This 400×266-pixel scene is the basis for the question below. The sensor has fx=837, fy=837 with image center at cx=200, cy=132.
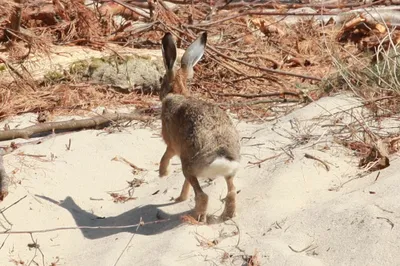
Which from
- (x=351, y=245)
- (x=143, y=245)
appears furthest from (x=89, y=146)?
(x=351, y=245)

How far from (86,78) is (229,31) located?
6.85 ft

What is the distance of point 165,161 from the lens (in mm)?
6160

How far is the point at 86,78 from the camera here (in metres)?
8.27

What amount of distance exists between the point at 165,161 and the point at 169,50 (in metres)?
0.94

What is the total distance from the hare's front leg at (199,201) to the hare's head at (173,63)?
3.95ft

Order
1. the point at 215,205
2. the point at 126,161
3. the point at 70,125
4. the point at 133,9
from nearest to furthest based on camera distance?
the point at 215,205, the point at 126,161, the point at 70,125, the point at 133,9

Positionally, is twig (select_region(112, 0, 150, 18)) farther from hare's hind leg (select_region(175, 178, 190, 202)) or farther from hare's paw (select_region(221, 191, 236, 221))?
hare's paw (select_region(221, 191, 236, 221))

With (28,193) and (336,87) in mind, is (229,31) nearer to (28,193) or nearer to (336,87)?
(336,87)

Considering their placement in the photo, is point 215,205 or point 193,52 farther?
point 193,52

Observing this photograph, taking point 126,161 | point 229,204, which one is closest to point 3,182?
point 126,161

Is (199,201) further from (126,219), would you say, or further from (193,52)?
(193,52)

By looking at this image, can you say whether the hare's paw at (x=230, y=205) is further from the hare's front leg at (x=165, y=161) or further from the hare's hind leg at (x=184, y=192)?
the hare's front leg at (x=165, y=161)

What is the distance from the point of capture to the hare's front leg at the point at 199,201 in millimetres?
5445

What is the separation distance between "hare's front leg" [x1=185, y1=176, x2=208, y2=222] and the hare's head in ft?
3.95
